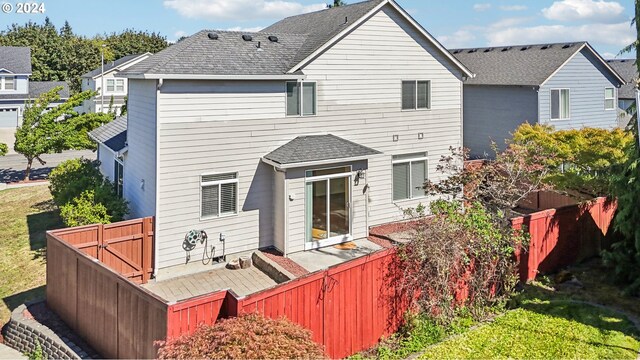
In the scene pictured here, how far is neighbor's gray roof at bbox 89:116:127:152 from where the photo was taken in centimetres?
1786

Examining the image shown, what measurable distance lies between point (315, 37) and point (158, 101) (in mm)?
6845

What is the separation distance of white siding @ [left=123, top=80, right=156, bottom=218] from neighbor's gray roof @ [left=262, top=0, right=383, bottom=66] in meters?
4.78

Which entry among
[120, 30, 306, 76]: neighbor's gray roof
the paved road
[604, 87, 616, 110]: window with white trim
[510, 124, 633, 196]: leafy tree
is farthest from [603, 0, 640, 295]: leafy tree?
the paved road

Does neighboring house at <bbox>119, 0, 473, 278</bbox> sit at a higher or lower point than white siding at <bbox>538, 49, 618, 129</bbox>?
lower

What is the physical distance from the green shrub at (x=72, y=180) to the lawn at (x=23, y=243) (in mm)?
1405

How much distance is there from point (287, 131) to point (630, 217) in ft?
32.2

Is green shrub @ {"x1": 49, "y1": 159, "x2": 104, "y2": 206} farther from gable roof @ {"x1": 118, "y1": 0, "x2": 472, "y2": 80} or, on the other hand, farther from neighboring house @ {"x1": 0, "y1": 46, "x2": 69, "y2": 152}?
neighboring house @ {"x1": 0, "y1": 46, "x2": 69, "y2": 152}

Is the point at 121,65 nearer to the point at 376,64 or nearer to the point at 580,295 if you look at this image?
the point at 376,64

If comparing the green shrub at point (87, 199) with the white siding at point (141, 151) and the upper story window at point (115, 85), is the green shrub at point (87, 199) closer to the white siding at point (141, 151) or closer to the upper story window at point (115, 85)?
the white siding at point (141, 151)

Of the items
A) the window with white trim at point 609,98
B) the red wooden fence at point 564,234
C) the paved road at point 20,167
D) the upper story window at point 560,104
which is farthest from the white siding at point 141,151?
the window with white trim at point 609,98

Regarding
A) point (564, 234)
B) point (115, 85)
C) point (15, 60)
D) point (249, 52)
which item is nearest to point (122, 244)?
point (249, 52)

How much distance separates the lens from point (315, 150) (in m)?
14.9

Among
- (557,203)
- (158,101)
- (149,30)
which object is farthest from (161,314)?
(149,30)

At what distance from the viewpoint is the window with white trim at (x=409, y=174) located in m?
17.9
